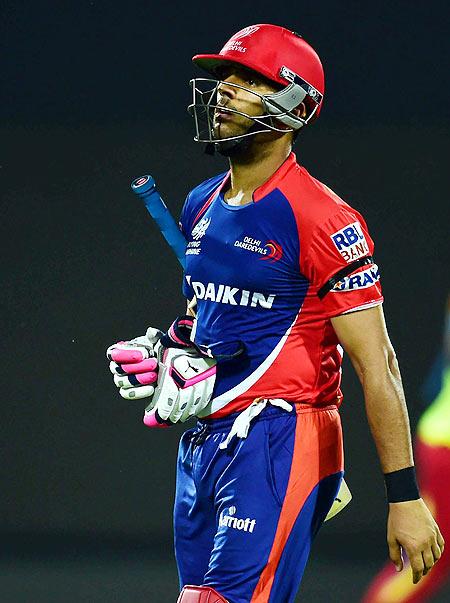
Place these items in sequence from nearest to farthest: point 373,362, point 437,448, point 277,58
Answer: point 373,362
point 277,58
point 437,448

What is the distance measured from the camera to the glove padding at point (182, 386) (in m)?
2.83

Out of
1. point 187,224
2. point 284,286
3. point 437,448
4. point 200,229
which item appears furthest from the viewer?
point 437,448

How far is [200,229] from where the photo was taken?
3000mm

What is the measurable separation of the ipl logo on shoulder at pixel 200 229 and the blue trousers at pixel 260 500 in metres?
0.44

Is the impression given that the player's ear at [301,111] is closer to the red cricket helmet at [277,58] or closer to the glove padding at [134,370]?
the red cricket helmet at [277,58]

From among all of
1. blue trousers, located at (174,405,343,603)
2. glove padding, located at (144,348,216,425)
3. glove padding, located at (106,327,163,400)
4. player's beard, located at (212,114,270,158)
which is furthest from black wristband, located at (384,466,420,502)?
player's beard, located at (212,114,270,158)

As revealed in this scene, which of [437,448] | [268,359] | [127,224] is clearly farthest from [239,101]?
[437,448]

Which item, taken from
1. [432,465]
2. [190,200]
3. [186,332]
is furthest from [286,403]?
[432,465]

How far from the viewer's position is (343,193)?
5.14m

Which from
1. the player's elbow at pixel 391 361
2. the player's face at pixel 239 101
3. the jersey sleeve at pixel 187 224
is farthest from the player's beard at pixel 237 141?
the player's elbow at pixel 391 361

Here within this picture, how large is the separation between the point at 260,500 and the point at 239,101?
3.00ft

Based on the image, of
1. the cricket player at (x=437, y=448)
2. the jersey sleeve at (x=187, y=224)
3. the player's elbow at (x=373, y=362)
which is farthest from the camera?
the cricket player at (x=437, y=448)

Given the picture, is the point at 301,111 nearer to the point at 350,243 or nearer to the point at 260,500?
the point at 350,243

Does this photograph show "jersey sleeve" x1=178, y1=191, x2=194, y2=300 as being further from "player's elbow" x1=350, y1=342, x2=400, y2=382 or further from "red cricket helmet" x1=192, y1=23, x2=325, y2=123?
"player's elbow" x1=350, y1=342, x2=400, y2=382
